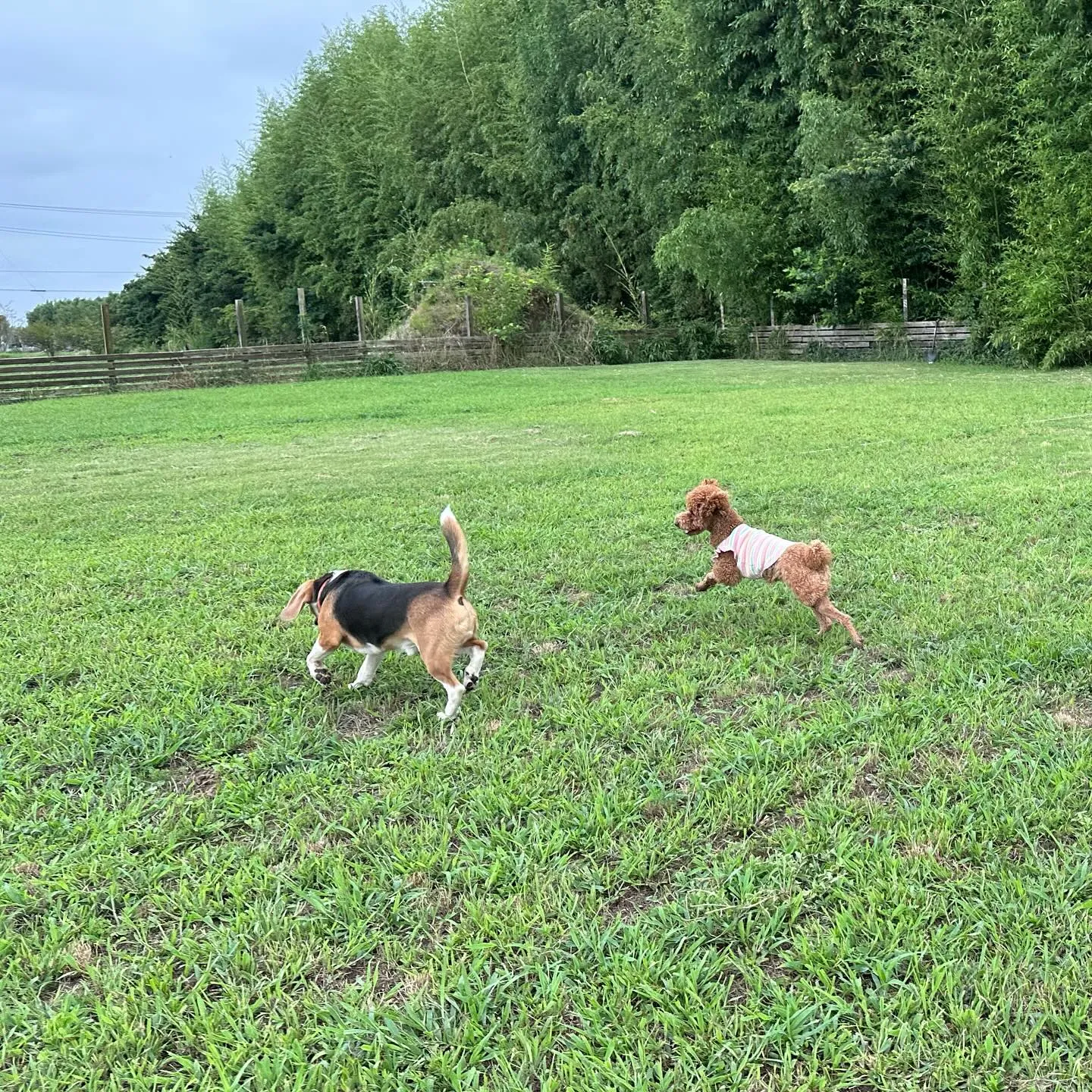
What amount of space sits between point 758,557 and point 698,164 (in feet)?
57.7

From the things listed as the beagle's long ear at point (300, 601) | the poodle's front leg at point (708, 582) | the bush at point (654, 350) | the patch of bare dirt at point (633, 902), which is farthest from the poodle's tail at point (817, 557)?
the bush at point (654, 350)

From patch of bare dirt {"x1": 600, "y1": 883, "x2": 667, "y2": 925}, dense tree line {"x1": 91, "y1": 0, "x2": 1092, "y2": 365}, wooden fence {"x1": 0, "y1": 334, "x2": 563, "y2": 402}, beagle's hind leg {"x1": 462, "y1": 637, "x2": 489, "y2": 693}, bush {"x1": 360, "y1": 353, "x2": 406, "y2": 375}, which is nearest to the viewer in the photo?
patch of bare dirt {"x1": 600, "y1": 883, "x2": 667, "y2": 925}

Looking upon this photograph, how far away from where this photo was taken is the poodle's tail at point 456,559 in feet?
5.97

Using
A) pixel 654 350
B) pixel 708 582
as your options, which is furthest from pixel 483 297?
pixel 708 582

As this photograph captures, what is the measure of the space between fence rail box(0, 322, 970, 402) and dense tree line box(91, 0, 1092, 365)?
52 centimetres

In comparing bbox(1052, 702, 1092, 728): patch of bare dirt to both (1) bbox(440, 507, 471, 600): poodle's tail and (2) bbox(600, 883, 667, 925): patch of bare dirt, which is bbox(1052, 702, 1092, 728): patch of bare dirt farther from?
(1) bbox(440, 507, 471, 600): poodle's tail

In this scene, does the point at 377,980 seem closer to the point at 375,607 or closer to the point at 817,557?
the point at 375,607

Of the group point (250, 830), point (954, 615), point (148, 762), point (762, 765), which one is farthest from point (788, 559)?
point (148, 762)

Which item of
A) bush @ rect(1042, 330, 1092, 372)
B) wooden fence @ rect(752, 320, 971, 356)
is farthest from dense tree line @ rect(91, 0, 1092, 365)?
wooden fence @ rect(752, 320, 971, 356)

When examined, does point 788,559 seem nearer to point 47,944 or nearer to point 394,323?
point 47,944

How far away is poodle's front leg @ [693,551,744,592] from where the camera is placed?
242cm

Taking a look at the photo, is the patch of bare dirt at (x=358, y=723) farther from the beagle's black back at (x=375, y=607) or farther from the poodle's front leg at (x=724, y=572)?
the poodle's front leg at (x=724, y=572)

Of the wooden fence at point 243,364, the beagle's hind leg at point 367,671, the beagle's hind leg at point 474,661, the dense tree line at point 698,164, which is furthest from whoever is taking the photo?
the wooden fence at point 243,364

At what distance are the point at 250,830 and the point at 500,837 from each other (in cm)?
47
